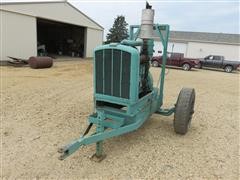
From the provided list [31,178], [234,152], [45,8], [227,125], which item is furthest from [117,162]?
[45,8]

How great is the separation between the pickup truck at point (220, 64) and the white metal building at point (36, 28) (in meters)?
10.7

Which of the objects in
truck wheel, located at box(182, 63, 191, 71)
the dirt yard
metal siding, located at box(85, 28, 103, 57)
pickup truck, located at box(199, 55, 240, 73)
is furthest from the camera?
Answer: metal siding, located at box(85, 28, 103, 57)

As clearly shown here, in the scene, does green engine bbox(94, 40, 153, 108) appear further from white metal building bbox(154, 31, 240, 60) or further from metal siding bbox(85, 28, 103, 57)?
white metal building bbox(154, 31, 240, 60)

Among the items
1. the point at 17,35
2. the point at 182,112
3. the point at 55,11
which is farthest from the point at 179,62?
the point at 182,112

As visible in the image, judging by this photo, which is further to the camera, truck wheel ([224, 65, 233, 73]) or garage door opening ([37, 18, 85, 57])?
garage door opening ([37, 18, 85, 57])

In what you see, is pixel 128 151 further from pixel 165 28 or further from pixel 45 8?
pixel 45 8

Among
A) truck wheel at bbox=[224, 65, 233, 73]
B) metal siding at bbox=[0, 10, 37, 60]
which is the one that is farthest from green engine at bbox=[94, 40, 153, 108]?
truck wheel at bbox=[224, 65, 233, 73]

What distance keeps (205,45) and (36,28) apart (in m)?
19.2

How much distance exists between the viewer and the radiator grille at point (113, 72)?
2.95 m

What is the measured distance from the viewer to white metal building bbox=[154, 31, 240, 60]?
2516 centimetres

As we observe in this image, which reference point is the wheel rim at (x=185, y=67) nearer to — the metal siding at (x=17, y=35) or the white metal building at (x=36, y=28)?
the white metal building at (x=36, y=28)

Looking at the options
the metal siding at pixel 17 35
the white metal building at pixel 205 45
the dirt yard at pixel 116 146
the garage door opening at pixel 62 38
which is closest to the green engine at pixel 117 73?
the dirt yard at pixel 116 146

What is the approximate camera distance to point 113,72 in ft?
10.0

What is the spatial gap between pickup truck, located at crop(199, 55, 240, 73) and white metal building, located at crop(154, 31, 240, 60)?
6.60 meters
